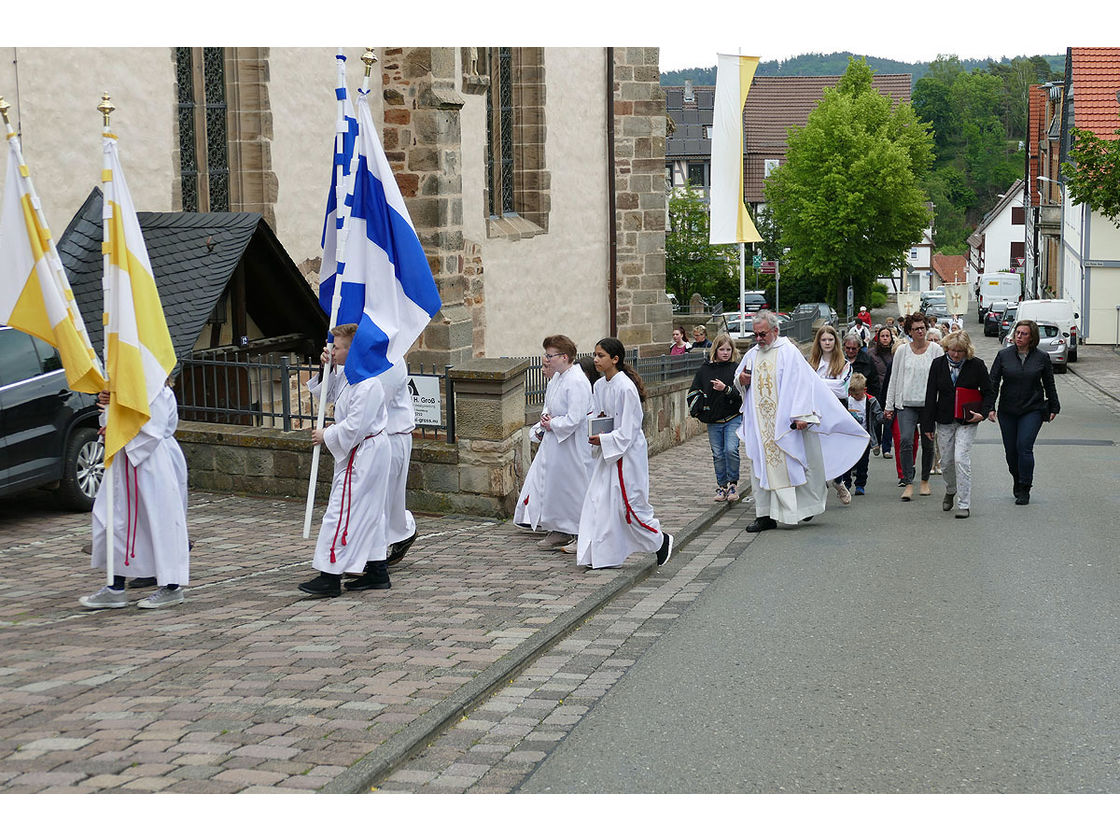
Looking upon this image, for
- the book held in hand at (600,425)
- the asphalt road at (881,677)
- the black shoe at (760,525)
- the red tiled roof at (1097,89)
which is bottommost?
the black shoe at (760,525)

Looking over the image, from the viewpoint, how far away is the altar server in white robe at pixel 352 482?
28.9 feet

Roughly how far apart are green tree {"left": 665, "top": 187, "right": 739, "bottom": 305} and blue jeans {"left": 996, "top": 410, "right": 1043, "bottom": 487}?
4195cm

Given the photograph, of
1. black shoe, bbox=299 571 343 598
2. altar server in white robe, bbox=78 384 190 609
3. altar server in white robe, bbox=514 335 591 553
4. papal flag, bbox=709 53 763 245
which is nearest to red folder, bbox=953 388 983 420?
altar server in white robe, bbox=514 335 591 553

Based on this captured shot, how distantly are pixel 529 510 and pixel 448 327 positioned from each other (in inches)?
328

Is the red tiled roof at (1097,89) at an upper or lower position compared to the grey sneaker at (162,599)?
upper

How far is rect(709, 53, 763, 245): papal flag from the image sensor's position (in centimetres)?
1806

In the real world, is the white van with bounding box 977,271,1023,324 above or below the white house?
below

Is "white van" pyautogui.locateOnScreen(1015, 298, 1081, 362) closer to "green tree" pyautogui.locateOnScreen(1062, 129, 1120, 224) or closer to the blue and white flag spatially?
"green tree" pyautogui.locateOnScreen(1062, 129, 1120, 224)

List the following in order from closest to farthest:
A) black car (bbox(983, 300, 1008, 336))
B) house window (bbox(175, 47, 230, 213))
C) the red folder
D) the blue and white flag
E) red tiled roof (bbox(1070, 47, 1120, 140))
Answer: the blue and white flag → the red folder → house window (bbox(175, 47, 230, 213)) → red tiled roof (bbox(1070, 47, 1120, 140)) → black car (bbox(983, 300, 1008, 336))

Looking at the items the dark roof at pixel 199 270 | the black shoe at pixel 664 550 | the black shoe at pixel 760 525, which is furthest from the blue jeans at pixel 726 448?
the dark roof at pixel 199 270

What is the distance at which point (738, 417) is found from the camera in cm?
1386

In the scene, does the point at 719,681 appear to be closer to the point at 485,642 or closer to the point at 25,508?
the point at 485,642

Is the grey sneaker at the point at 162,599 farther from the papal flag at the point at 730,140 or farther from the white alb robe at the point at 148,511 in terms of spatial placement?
the papal flag at the point at 730,140

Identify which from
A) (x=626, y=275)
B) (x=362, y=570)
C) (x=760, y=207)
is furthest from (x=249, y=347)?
(x=760, y=207)
